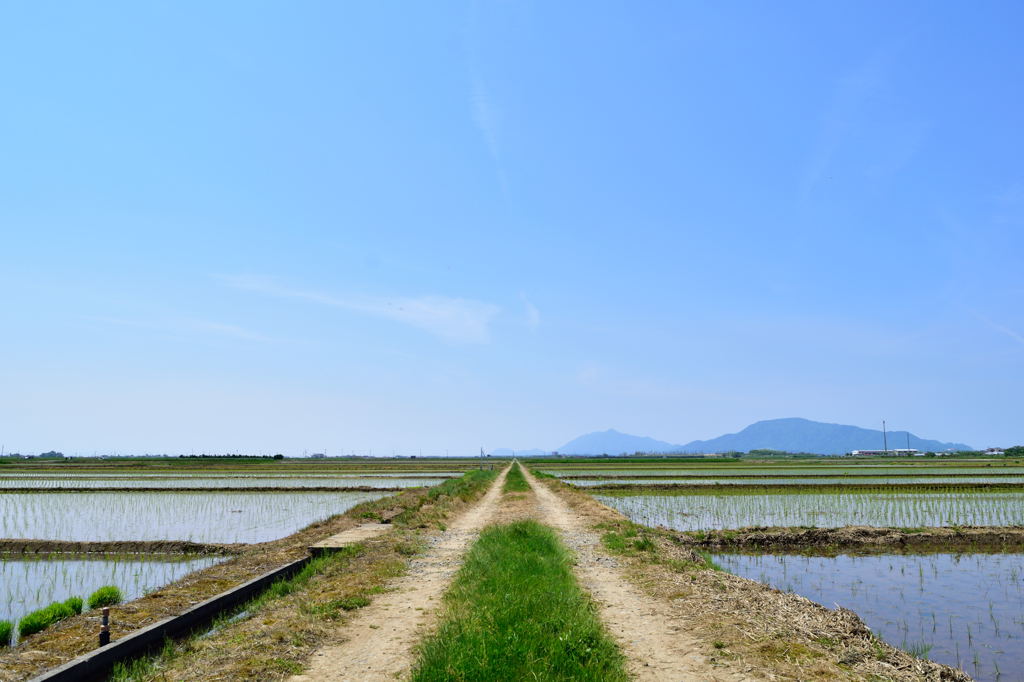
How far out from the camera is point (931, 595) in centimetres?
1370

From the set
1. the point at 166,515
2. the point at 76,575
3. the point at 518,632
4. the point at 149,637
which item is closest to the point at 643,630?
the point at 518,632

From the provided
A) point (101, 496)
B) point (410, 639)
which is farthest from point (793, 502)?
point (101, 496)

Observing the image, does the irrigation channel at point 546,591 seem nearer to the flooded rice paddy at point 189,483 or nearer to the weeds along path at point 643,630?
the weeds along path at point 643,630

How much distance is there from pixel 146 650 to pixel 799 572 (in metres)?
15.1

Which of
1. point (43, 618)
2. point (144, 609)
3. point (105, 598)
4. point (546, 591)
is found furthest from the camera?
point (105, 598)

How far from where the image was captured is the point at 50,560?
19.1 meters

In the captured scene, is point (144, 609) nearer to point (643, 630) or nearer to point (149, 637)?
point (149, 637)

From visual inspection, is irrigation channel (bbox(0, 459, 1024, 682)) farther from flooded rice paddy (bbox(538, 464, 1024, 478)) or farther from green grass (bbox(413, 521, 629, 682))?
flooded rice paddy (bbox(538, 464, 1024, 478))

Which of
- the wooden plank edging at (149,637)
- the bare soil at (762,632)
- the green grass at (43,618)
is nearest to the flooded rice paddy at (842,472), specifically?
the bare soil at (762,632)

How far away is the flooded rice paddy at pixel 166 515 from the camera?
23.5 meters

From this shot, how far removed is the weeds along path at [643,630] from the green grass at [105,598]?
10104mm

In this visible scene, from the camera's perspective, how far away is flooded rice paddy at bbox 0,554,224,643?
14.3m

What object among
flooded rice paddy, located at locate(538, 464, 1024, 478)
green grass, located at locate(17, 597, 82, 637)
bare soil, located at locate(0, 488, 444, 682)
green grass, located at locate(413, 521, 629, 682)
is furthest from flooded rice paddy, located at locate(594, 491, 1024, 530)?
flooded rice paddy, located at locate(538, 464, 1024, 478)

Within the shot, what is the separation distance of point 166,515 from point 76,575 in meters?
13.5
